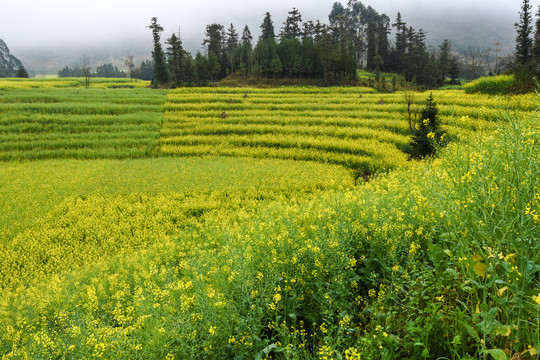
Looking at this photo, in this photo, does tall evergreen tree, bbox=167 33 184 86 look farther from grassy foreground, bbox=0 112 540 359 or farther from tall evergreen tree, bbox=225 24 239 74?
grassy foreground, bbox=0 112 540 359

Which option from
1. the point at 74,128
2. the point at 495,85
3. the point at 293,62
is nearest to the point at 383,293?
the point at 74,128

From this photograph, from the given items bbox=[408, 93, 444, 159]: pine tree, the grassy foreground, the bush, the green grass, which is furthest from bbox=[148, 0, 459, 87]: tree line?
the grassy foreground

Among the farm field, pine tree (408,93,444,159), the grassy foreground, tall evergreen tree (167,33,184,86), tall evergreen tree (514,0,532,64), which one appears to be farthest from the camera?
tall evergreen tree (167,33,184,86)

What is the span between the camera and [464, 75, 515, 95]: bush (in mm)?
32031

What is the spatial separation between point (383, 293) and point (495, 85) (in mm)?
40523

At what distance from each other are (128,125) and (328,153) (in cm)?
1875

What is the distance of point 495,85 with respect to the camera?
33.0 meters

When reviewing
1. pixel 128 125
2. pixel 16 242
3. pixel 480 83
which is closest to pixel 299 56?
pixel 480 83

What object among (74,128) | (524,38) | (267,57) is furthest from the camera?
(267,57)

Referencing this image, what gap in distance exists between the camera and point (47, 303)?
6172mm

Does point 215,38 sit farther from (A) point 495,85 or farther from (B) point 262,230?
(B) point 262,230

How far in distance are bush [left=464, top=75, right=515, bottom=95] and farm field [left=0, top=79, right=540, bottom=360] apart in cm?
362

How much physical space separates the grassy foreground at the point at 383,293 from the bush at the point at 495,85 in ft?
122

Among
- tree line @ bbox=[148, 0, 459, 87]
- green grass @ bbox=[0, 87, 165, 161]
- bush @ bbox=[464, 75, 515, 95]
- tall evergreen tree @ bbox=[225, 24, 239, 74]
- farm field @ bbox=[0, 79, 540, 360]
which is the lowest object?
farm field @ bbox=[0, 79, 540, 360]
